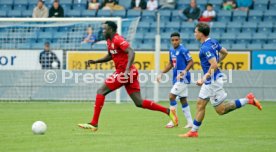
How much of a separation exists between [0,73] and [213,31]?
894 centimetres

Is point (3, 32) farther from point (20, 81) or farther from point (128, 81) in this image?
point (128, 81)

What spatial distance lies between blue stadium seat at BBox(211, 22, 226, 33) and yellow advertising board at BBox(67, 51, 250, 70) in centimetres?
371

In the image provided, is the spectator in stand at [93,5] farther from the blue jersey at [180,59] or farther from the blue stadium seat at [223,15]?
Answer: the blue jersey at [180,59]

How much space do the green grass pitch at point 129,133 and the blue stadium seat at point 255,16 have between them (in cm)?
992

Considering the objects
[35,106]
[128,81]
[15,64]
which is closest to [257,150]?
[128,81]

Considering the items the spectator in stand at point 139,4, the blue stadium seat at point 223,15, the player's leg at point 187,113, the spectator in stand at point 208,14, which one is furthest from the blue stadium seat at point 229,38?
the player's leg at point 187,113

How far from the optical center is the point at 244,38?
98.7 ft

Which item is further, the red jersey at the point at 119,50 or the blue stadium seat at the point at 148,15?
the blue stadium seat at the point at 148,15

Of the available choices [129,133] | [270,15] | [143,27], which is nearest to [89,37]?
[143,27]

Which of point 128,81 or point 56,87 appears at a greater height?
point 128,81

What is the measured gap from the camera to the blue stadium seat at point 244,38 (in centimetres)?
3009

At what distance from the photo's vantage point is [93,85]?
26438 millimetres

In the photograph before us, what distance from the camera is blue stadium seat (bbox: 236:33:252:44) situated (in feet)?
98.7

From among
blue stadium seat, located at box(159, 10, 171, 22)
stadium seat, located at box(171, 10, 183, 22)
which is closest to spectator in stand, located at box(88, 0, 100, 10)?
blue stadium seat, located at box(159, 10, 171, 22)
